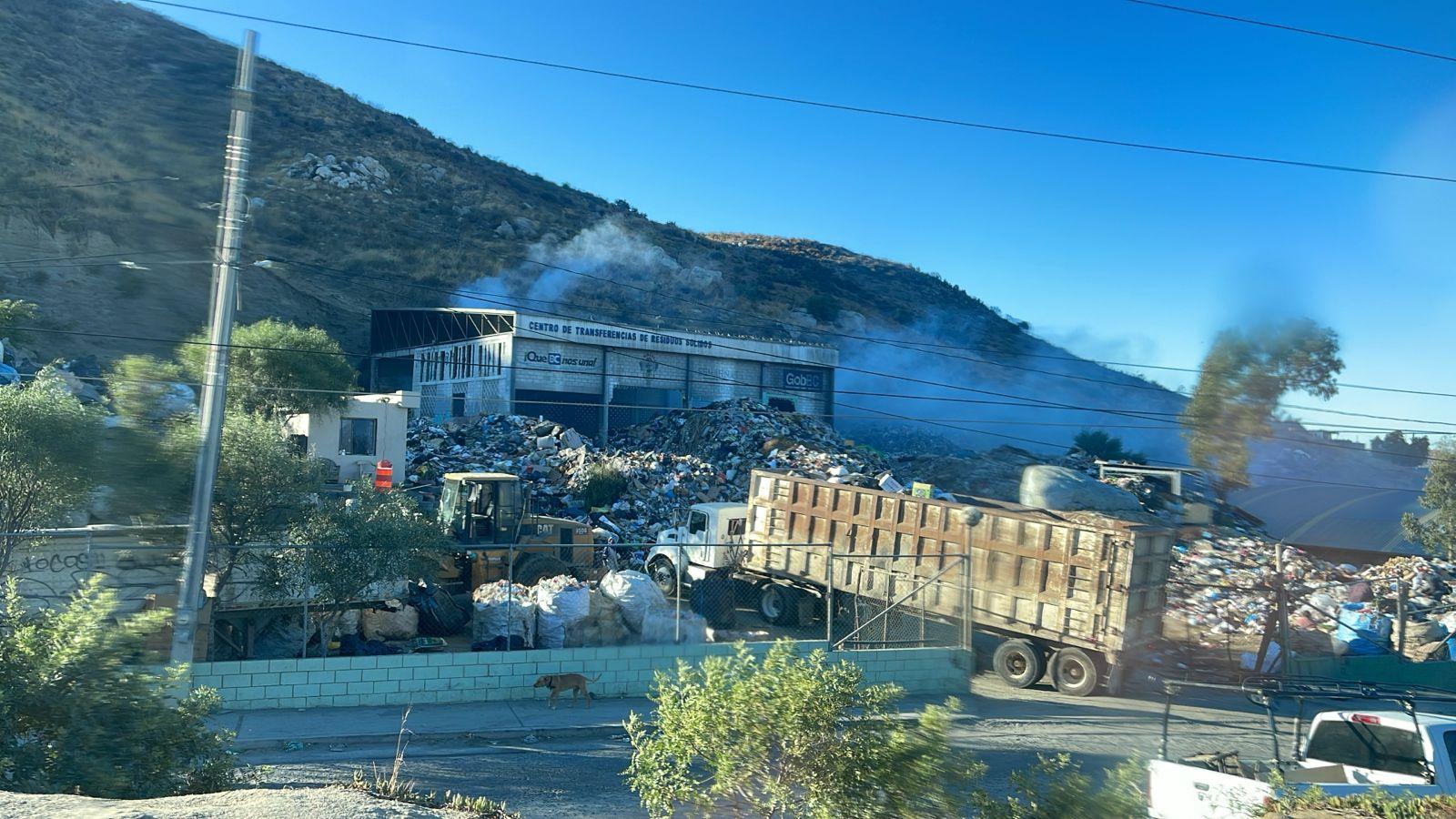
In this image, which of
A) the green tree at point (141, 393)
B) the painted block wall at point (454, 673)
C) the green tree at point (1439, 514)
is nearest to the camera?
the painted block wall at point (454, 673)

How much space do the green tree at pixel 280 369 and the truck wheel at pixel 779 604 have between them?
14.3 meters

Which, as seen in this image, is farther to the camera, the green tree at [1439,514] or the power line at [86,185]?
the power line at [86,185]

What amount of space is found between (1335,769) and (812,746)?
4.48m

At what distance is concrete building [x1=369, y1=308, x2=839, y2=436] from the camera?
39312 mm

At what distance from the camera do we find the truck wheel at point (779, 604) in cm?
1678

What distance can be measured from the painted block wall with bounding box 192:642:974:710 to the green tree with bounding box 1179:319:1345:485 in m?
6.61

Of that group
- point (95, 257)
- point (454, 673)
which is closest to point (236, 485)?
point (454, 673)

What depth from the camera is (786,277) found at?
298ft

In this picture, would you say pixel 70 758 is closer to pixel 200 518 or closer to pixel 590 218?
pixel 200 518

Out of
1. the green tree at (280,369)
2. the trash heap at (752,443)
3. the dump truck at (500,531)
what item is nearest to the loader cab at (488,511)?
the dump truck at (500,531)

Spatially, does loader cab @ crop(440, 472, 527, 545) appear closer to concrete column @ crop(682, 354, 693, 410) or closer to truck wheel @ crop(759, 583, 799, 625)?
truck wheel @ crop(759, 583, 799, 625)

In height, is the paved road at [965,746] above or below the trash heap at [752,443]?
below

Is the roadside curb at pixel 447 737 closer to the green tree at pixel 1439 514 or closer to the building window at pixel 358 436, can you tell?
the building window at pixel 358 436

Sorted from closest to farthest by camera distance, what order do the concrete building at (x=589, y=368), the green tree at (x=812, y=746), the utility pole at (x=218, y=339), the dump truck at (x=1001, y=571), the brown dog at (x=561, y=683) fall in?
the green tree at (x=812, y=746), the utility pole at (x=218, y=339), the brown dog at (x=561, y=683), the dump truck at (x=1001, y=571), the concrete building at (x=589, y=368)
